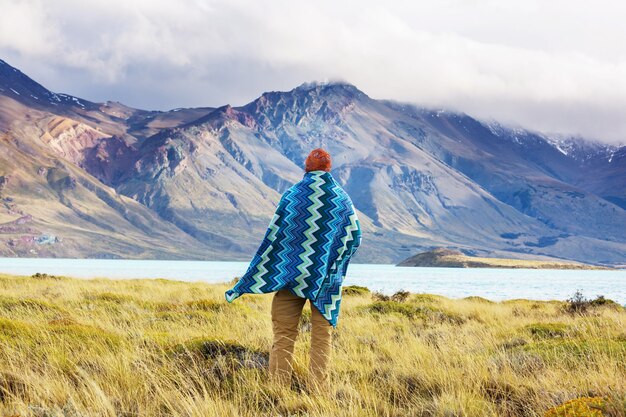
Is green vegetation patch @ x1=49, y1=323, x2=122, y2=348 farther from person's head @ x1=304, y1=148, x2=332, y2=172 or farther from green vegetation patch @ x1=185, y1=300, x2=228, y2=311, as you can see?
green vegetation patch @ x1=185, y1=300, x2=228, y2=311

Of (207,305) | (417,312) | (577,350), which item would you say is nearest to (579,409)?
(577,350)

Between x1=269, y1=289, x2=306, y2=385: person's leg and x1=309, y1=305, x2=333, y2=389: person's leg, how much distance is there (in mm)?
233

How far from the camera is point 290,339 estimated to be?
7066mm

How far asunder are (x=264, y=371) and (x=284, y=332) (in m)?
0.77

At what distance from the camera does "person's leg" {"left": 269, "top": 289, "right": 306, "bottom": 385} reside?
704cm

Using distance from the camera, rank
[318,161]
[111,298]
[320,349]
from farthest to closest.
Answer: [111,298] < [318,161] < [320,349]

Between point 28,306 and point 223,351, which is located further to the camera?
point 28,306

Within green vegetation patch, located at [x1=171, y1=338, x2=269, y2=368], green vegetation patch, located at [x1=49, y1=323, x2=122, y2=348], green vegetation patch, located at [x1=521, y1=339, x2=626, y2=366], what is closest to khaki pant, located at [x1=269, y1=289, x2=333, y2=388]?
green vegetation patch, located at [x1=171, y1=338, x2=269, y2=368]

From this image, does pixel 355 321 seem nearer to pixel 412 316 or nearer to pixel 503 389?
pixel 412 316

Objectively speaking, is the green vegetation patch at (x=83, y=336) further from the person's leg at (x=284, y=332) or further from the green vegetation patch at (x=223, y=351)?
the person's leg at (x=284, y=332)

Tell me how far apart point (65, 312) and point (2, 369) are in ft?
20.8

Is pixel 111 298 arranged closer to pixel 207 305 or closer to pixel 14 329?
pixel 207 305

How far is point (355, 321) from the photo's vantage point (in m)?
14.2

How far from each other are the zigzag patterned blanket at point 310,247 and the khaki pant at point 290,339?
154 mm
